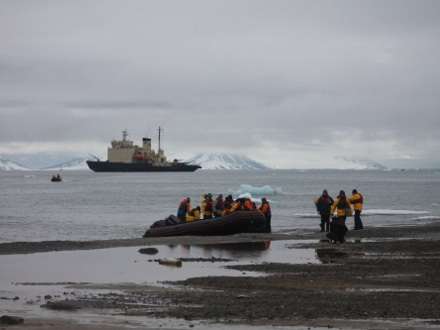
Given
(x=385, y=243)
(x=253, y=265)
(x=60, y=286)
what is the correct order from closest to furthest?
(x=60, y=286) → (x=253, y=265) → (x=385, y=243)

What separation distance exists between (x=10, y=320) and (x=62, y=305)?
4.55 ft

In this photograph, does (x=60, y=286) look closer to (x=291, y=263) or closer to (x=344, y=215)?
(x=291, y=263)

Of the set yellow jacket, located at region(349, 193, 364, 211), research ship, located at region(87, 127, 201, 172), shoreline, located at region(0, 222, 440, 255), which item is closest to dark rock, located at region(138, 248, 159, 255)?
shoreline, located at region(0, 222, 440, 255)

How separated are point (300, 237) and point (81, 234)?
1208cm

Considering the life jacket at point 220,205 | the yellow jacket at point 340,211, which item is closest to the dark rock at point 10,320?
the yellow jacket at point 340,211

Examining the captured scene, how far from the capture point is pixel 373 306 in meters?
12.2

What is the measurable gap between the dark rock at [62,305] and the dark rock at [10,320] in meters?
1.10

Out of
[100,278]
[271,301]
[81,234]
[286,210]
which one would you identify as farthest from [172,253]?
[286,210]

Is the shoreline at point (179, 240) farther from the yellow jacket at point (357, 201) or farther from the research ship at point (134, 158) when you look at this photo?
the research ship at point (134, 158)

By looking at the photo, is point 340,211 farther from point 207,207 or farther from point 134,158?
point 134,158

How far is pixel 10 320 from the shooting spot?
429 inches

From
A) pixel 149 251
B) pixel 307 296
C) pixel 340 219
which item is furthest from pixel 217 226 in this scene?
pixel 307 296

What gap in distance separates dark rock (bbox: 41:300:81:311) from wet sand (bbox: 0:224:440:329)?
101mm

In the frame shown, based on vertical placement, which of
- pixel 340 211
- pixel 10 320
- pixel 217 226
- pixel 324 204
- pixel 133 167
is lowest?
pixel 10 320
